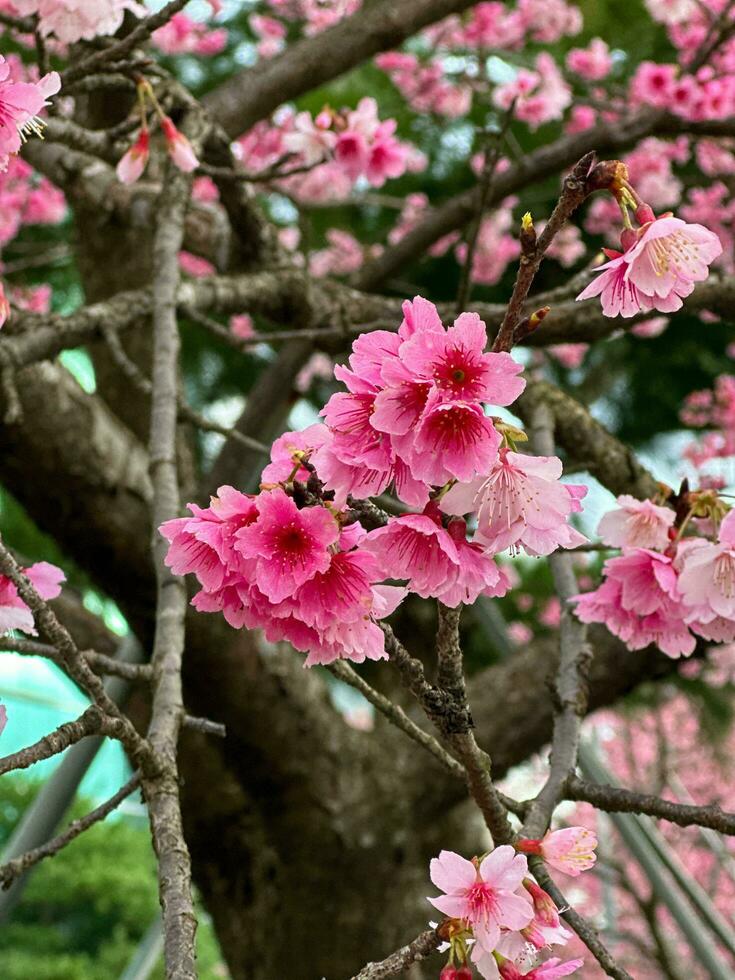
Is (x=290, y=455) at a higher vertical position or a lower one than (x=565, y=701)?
higher

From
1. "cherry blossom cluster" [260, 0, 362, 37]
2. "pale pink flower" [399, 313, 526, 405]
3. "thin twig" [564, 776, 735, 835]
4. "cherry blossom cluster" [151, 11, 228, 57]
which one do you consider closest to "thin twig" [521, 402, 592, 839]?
"thin twig" [564, 776, 735, 835]

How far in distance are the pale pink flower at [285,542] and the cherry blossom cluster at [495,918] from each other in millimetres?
197

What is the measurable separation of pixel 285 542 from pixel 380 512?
3.3 inches

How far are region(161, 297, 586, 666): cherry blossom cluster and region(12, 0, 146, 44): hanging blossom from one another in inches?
28.1

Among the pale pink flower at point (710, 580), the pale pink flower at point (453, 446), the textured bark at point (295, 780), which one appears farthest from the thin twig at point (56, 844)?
the textured bark at point (295, 780)

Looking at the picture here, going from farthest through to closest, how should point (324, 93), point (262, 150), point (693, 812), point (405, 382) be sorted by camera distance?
point (324, 93)
point (262, 150)
point (693, 812)
point (405, 382)

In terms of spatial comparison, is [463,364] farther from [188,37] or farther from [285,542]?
[188,37]

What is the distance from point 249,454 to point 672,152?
89.0 inches

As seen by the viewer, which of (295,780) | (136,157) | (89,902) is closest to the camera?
(136,157)

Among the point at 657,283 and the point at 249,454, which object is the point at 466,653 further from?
the point at 657,283

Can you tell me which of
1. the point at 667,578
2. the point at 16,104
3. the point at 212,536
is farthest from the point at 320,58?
the point at 212,536

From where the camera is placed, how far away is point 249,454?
6.84 ft

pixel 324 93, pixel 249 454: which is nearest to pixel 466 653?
pixel 249 454

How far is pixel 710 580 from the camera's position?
0.85 m
